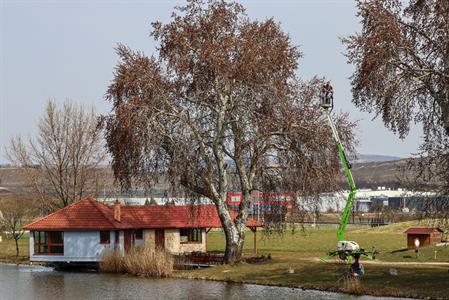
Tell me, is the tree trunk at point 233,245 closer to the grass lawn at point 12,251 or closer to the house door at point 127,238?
the house door at point 127,238

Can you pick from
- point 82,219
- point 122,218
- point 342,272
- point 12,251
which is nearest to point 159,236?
point 122,218

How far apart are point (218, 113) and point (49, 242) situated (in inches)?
533

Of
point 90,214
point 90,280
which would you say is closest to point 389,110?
point 90,280

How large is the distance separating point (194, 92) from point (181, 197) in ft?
18.7

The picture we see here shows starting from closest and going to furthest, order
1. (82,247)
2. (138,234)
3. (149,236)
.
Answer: (82,247), (138,234), (149,236)

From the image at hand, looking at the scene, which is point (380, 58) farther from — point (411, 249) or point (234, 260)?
point (411, 249)

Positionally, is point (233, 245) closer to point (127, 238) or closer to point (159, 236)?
point (127, 238)

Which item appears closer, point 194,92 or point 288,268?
point 288,268

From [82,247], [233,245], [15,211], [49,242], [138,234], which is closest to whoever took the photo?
[233,245]

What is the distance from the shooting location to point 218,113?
43.1 metres

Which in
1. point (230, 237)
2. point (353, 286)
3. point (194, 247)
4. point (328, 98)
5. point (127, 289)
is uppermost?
point (328, 98)

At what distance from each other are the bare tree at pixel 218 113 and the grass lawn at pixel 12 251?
14737mm

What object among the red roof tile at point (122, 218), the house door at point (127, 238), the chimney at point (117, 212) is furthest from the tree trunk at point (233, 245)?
the chimney at point (117, 212)

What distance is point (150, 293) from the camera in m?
33.2
